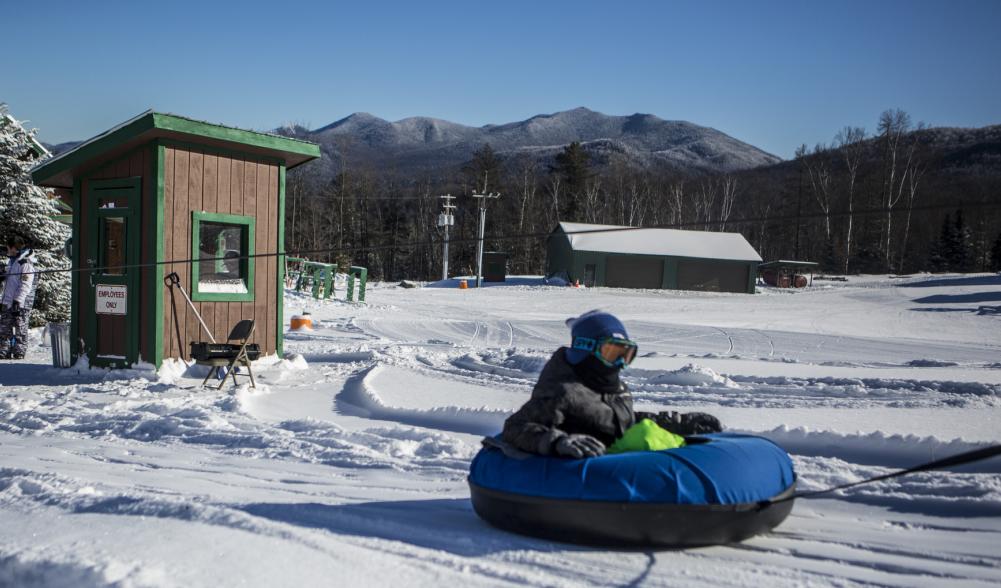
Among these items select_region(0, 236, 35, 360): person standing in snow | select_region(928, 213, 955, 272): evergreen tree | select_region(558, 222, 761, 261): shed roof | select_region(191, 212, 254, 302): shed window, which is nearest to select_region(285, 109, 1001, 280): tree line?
select_region(928, 213, 955, 272): evergreen tree

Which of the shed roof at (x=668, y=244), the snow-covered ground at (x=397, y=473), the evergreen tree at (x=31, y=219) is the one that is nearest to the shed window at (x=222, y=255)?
the snow-covered ground at (x=397, y=473)

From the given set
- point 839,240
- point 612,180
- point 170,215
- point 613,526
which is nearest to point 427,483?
point 613,526

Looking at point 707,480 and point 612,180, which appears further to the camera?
point 612,180

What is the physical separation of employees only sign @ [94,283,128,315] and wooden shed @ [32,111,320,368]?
0.02 metres

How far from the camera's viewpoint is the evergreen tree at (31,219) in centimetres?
1866

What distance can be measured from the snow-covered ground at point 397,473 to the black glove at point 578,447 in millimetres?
507

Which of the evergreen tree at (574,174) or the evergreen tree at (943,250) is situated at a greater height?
the evergreen tree at (574,174)

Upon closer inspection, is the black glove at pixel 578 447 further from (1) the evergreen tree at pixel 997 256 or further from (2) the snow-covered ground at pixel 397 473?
(1) the evergreen tree at pixel 997 256

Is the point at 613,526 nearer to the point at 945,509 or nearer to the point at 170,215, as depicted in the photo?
the point at 945,509

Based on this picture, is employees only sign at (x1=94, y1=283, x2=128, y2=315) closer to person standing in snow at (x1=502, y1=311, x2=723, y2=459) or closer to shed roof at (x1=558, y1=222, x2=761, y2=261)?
person standing in snow at (x1=502, y1=311, x2=723, y2=459)

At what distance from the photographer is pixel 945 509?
4984 mm

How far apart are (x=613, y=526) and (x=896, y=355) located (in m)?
13.5

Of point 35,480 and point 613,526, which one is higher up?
point 613,526

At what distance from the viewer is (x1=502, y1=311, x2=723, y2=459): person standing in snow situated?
4363mm
